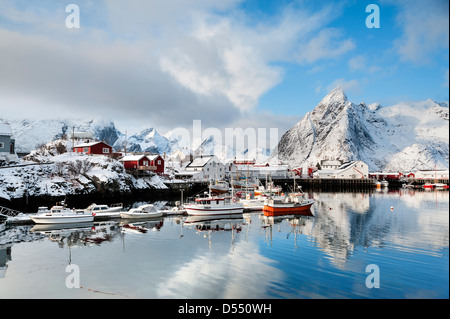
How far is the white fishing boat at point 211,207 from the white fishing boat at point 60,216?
46.5 ft

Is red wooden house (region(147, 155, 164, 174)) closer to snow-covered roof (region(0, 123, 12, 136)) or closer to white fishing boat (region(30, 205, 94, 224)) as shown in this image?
snow-covered roof (region(0, 123, 12, 136))

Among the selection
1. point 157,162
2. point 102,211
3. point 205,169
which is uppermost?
point 157,162

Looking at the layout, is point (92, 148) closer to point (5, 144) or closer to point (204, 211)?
point (5, 144)

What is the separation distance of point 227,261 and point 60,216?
25.4 metres

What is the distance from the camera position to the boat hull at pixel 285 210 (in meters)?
48.5

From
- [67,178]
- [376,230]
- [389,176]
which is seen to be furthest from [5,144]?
[389,176]

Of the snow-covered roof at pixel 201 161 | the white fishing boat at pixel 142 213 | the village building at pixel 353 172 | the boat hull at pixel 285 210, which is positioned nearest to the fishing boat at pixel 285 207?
the boat hull at pixel 285 210

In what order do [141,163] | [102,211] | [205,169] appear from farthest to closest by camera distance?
[205,169]
[141,163]
[102,211]

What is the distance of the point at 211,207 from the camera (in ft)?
150

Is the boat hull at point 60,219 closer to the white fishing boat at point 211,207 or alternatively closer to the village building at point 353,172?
the white fishing boat at point 211,207

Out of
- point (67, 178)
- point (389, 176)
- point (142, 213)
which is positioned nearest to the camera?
point (142, 213)

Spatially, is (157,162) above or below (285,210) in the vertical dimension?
above
